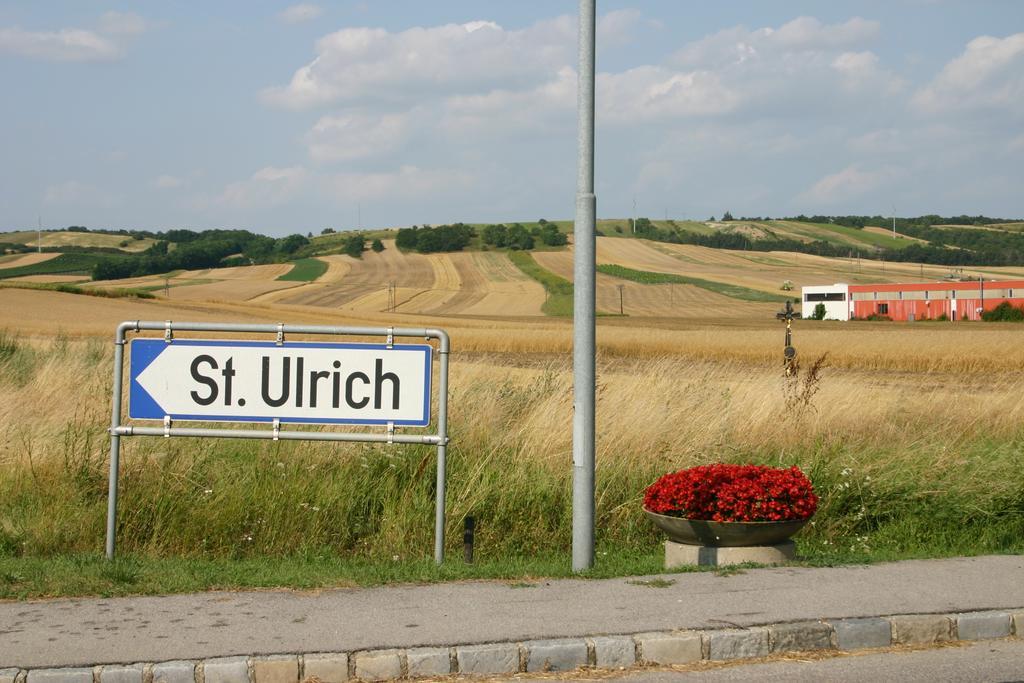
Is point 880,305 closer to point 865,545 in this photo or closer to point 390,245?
point 390,245

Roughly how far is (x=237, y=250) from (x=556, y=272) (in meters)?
39.3

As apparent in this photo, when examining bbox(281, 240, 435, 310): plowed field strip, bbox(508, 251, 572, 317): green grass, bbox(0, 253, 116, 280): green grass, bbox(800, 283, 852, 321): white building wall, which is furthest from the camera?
bbox(800, 283, 852, 321): white building wall

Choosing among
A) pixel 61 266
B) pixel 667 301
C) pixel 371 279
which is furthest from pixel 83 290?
pixel 667 301

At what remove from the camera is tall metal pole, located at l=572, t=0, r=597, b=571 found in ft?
25.9

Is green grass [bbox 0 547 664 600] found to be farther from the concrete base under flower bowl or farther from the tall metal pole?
the tall metal pole

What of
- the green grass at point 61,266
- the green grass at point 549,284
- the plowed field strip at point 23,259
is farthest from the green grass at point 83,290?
the green grass at point 549,284

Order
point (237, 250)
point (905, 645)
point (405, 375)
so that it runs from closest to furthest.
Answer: point (905, 645)
point (405, 375)
point (237, 250)

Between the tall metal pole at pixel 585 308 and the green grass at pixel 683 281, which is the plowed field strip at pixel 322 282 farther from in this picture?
the tall metal pole at pixel 585 308

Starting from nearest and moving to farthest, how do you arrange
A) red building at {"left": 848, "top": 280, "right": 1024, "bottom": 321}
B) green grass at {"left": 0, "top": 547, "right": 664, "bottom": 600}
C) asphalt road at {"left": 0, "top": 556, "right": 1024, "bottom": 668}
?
asphalt road at {"left": 0, "top": 556, "right": 1024, "bottom": 668} < green grass at {"left": 0, "top": 547, "right": 664, "bottom": 600} < red building at {"left": 848, "top": 280, "right": 1024, "bottom": 321}

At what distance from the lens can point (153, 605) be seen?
6.86 m

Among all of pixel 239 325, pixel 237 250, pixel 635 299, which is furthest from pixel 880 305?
pixel 239 325

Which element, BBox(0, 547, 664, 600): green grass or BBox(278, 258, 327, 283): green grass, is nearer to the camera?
BBox(0, 547, 664, 600): green grass

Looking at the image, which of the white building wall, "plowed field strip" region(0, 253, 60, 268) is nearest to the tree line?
"plowed field strip" region(0, 253, 60, 268)

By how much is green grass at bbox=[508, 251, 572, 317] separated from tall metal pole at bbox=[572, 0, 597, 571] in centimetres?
7915
